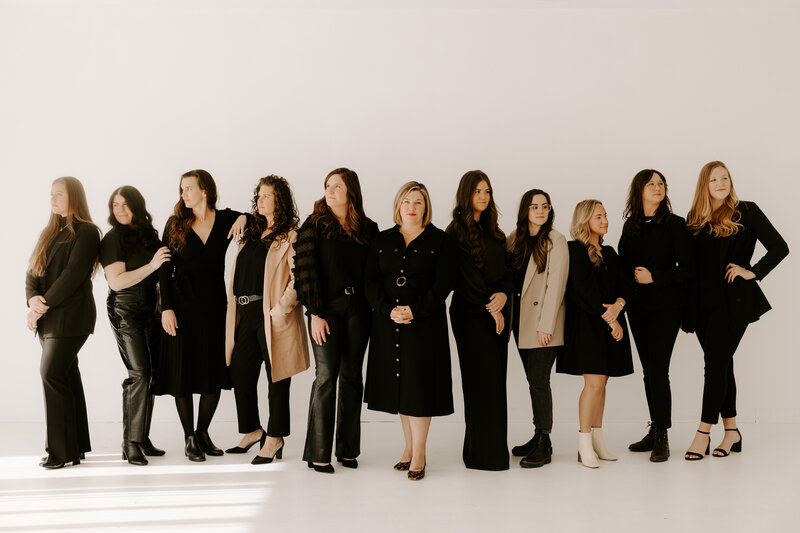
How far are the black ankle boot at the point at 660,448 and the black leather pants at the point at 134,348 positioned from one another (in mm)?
3481

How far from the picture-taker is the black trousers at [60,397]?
4.32 metres

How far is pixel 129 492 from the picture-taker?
3916mm

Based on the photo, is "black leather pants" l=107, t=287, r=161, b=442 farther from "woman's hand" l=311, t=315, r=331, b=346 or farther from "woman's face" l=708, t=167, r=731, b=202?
"woman's face" l=708, t=167, r=731, b=202

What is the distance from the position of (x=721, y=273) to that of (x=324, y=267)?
2.68m

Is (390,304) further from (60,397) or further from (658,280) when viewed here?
(60,397)

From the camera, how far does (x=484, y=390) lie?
4246 mm

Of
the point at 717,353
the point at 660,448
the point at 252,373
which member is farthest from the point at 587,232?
the point at 252,373

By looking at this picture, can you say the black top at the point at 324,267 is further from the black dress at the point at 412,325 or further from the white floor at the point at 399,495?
the white floor at the point at 399,495

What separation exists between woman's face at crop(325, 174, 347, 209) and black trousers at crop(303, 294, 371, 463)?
0.61 m

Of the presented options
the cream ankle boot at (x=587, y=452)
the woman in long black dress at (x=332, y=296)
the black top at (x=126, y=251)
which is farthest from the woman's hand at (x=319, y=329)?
the cream ankle boot at (x=587, y=452)

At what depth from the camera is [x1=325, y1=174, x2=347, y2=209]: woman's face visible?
423 cm

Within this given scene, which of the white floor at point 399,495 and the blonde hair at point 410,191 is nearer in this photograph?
the white floor at point 399,495

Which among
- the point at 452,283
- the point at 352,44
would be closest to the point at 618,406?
the point at 452,283

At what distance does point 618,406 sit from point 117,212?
4.49 meters
